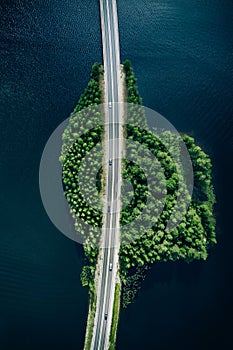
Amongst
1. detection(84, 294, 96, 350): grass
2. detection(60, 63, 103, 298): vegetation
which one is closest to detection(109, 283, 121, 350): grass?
detection(84, 294, 96, 350): grass

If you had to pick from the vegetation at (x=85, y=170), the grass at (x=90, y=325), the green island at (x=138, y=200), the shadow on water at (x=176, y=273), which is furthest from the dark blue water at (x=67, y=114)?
the vegetation at (x=85, y=170)

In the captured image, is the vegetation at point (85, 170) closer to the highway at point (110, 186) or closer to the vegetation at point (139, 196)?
the vegetation at point (139, 196)

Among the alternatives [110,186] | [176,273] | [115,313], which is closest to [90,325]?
[115,313]

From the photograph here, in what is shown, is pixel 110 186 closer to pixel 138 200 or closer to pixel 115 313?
pixel 138 200

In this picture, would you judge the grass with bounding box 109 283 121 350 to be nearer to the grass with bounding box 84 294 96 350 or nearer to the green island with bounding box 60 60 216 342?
the green island with bounding box 60 60 216 342

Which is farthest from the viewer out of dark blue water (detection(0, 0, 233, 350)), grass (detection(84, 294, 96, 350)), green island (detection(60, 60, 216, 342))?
dark blue water (detection(0, 0, 233, 350))

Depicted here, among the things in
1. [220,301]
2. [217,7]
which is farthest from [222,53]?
[220,301]

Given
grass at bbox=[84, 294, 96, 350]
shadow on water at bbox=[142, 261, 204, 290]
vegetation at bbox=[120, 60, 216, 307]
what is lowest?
grass at bbox=[84, 294, 96, 350]
